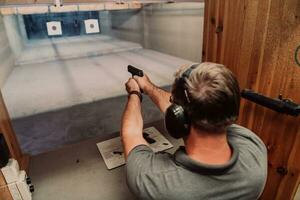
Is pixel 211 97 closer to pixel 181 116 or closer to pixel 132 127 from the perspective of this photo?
pixel 181 116

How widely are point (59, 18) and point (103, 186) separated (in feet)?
31.2

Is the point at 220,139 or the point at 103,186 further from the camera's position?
the point at 103,186

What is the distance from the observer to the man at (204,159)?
0.56 metres

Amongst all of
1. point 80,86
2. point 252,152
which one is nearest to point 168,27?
point 80,86

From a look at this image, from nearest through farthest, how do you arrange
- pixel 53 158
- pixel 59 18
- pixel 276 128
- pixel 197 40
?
1. pixel 276 128
2. pixel 53 158
3. pixel 197 40
4. pixel 59 18

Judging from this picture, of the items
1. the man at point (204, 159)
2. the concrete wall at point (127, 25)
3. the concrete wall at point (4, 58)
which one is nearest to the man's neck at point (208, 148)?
the man at point (204, 159)

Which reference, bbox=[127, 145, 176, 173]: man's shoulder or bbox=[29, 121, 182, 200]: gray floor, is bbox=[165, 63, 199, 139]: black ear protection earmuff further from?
bbox=[29, 121, 182, 200]: gray floor

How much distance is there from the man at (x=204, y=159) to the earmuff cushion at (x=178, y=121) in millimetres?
14

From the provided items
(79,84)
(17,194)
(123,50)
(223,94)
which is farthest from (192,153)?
(123,50)

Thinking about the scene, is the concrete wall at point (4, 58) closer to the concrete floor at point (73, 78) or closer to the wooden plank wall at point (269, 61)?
the concrete floor at point (73, 78)

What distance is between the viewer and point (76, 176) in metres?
1.25

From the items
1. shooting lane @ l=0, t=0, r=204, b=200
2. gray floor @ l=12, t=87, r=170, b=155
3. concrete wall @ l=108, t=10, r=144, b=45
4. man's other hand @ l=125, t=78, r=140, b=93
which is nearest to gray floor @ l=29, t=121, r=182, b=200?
shooting lane @ l=0, t=0, r=204, b=200

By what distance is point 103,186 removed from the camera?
116 centimetres

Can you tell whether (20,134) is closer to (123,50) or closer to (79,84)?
(79,84)
